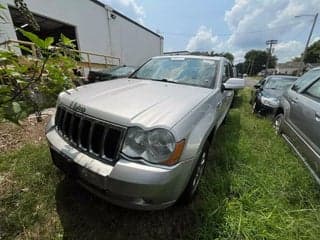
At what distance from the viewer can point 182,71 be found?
2814 mm

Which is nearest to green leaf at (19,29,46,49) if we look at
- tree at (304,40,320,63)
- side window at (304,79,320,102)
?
side window at (304,79,320,102)

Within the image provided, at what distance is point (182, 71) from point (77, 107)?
1.61 metres

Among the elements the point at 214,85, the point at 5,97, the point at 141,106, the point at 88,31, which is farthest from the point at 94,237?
the point at 88,31

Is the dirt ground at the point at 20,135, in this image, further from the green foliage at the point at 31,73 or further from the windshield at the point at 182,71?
the windshield at the point at 182,71

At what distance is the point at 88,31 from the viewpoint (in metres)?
13.0

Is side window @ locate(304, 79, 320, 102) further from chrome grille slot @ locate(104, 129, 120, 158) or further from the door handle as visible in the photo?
chrome grille slot @ locate(104, 129, 120, 158)

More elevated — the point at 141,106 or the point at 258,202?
the point at 141,106

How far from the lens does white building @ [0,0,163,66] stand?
10.1 meters

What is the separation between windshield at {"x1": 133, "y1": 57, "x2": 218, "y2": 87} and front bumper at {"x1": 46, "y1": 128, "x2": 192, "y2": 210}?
1.38 m

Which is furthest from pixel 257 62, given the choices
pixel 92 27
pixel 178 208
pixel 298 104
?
pixel 178 208

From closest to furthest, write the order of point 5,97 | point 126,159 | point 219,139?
point 5,97, point 126,159, point 219,139

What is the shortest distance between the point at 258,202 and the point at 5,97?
2.50 meters

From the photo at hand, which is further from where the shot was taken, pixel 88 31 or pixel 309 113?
pixel 88 31

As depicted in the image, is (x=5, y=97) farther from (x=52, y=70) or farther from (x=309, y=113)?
(x=309, y=113)
